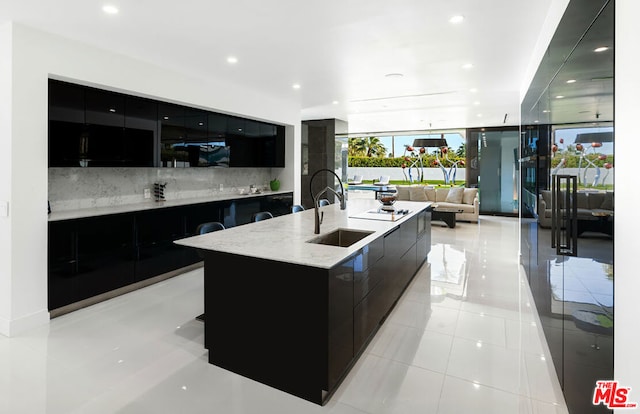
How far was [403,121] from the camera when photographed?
Result: 9.89 m

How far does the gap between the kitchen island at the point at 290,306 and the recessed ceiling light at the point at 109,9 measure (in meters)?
2.09

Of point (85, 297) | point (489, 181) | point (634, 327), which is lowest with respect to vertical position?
point (85, 297)

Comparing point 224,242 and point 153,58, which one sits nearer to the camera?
point 224,242

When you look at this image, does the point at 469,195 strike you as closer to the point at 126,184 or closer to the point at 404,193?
the point at 404,193

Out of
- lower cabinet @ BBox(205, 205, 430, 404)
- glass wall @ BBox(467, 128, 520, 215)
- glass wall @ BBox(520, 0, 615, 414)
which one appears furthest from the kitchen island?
glass wall @ BBox(467, 128, 520, 215)

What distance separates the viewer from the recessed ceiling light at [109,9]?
300 cm

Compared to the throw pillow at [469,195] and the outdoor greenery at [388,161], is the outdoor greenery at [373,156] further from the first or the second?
the throw pillow at [469,195]

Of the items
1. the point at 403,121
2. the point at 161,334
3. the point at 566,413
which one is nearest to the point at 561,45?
the point at 566,413

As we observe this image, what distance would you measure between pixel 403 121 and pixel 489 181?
350cm

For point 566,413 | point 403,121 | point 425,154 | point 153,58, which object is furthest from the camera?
point 425,154

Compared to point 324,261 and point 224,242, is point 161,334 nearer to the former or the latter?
point 224,242

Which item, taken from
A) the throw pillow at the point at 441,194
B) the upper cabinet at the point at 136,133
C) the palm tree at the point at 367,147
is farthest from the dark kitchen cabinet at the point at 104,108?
the palm tree at the point at 367,147

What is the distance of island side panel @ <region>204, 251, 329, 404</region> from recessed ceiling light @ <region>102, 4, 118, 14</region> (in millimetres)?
2243

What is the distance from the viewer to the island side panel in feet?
7.24
